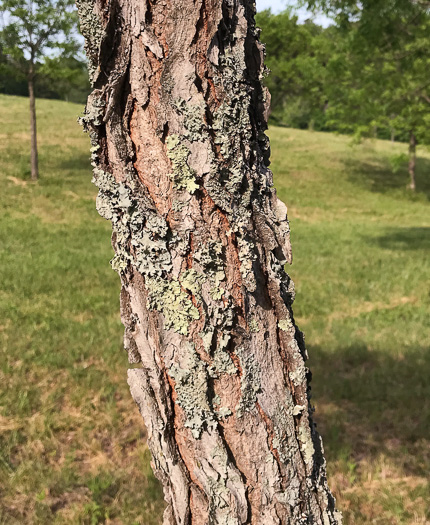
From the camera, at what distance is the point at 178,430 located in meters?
1.73

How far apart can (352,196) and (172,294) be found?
2565 cm

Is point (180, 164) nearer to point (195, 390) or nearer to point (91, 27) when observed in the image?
point (91, 27)

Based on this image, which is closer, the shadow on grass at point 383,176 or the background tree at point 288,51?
the shadow on grass at point 383,176

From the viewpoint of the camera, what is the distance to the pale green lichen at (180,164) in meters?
1.56

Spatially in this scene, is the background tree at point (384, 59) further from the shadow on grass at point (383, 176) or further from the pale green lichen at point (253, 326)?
the pale green lichen at point (253, 326)

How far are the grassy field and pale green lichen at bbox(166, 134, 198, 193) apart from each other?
2.93 metres

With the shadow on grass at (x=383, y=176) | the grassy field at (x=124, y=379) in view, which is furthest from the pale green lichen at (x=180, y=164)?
the shadow on grass at (x=383, y=176)

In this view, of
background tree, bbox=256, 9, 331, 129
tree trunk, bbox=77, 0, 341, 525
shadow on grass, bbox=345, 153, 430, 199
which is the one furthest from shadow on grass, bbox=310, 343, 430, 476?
background tree, bbox=256, 9, 331, 129

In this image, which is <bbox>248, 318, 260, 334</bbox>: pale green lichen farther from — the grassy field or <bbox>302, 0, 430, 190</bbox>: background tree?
<bbox>302, 0, 430, 190</bbox>: background tree

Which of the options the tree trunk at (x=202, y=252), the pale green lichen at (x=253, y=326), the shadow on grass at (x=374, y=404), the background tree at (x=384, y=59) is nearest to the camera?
the tree trunk at (x=202, y=252)

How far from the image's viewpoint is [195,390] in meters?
1.65

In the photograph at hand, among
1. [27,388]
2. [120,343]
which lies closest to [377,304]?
[120,343]

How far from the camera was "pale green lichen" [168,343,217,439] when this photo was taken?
1.64 metres

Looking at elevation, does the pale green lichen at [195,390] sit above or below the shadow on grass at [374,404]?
above
